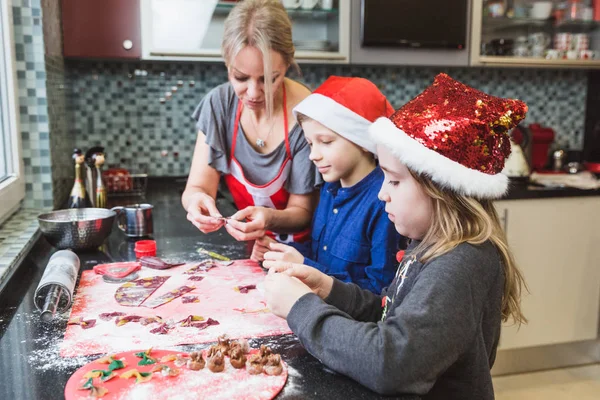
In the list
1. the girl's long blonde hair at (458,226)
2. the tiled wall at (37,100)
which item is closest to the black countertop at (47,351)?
the girl's long blonde hair at (458,226)

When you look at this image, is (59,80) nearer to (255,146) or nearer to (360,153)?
(255,146)

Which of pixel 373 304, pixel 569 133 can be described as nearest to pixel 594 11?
pixel 569 133

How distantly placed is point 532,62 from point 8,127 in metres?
2.28

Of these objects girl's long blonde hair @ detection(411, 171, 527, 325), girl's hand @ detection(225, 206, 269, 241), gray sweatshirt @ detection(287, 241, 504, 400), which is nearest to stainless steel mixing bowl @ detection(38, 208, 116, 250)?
girl's hand @ detection(225, 206, 269, 241)

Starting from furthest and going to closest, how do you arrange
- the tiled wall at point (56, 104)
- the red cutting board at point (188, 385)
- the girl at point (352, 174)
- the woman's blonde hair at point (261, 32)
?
the tiled wall at point (56, 104), the woman's blonde hair at point (261, 32), the girl at point (352, 174), the red cutting board at point (188, 385)

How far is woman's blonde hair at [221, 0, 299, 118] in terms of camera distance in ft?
4.75

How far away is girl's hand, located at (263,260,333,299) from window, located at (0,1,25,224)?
3.38 feet

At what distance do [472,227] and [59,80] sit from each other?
1845 mm

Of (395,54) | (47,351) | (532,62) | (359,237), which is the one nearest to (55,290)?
(47,351)

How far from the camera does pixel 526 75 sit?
3.15m

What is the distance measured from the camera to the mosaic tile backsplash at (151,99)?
2.71 meters

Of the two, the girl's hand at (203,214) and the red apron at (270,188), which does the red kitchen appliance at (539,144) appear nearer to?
the red apron at (270,188)

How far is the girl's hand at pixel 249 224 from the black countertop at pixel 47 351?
3.6 inches

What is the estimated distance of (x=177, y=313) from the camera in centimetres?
109
